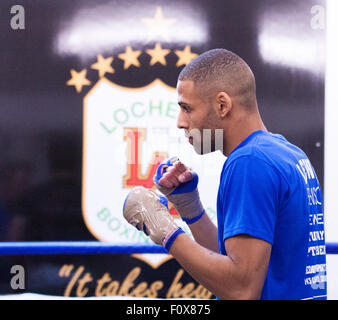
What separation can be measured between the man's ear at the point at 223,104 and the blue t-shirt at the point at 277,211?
10 centimetres

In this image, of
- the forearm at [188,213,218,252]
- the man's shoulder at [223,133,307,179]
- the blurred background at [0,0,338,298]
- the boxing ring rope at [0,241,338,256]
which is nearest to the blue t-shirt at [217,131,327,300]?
the man's shoulder at [223,133,307,179]

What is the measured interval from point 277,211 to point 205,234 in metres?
0.48

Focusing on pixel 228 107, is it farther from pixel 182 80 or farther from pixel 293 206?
pixel 293 206

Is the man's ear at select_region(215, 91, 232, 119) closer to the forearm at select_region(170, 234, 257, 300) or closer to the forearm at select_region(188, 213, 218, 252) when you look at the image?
the forearm at select_region(170, 234, 257, 300)

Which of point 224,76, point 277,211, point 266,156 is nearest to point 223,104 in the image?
point 224,76

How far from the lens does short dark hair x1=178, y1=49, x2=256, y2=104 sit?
117cm

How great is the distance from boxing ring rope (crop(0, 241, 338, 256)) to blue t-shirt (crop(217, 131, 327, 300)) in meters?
0.97

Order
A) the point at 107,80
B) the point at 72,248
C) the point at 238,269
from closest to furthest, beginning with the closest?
the point at 238,269, the point at 72,248, the point at 107,80

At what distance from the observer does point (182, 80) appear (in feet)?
4.02

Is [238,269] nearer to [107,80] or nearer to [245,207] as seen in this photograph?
[245,207]

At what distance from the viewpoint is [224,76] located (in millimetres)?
1171

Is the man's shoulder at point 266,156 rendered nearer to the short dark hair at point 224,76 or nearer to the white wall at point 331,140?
the short dark hair at point 224,76

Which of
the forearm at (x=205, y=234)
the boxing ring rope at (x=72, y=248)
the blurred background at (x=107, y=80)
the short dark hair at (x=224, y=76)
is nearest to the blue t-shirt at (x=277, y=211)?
the short dark hair at (x=224, y=76)

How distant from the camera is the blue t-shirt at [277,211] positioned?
1006mm
